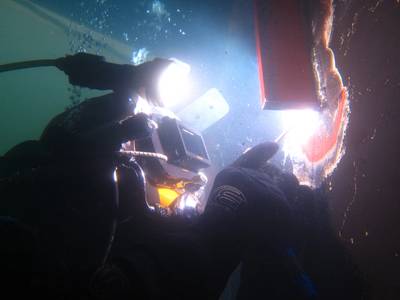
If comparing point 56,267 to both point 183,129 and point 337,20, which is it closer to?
point 183,129

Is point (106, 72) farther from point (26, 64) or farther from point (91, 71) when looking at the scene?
point (26, 64)

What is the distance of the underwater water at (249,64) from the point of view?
1767 millimetres

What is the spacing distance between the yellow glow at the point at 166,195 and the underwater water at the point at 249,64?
1533 mm

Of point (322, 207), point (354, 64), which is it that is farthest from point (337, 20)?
point (322, 207)

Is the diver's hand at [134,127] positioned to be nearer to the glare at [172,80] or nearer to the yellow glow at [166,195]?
the glare at [172,80]

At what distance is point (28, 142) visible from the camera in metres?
2.69

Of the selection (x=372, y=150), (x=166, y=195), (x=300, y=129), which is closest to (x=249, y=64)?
(x=300, y=129)

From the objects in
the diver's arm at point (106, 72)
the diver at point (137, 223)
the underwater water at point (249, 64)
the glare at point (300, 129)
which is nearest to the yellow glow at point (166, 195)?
the diver at point (137, 223)

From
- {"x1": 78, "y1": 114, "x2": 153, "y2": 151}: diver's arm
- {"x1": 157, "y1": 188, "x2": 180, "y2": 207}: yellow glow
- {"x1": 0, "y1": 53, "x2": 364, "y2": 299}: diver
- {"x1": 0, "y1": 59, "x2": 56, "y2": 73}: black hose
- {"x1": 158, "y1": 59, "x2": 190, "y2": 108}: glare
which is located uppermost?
{"x1": 0, "y1": 59, "x2": 56, "y2": 73}: black hose

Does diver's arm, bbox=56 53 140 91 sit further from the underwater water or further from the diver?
the underwater water

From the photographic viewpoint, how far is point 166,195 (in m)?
2.98

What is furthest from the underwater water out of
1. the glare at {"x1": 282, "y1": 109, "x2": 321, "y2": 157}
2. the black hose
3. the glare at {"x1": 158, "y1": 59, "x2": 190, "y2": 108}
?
the black hose

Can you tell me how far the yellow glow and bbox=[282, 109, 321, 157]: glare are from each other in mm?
1424

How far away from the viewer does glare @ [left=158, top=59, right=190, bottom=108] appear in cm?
278
